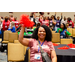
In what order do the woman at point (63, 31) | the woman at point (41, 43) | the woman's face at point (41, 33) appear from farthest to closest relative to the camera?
the woman at point (63, 31) → the woman's face at point (41, 33) → the woman at point (41, 43)

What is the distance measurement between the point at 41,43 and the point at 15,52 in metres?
1.20

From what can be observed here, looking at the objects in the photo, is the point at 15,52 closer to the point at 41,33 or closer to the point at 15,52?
the point at 15,52

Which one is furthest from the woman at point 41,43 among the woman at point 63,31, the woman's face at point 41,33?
the woman at point 63,31

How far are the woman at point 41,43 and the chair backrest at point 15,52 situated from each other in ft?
3.66

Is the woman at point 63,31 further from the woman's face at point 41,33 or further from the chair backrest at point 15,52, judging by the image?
the woman's face at point 41,33

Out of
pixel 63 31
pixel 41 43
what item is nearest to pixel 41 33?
pixel 41 43

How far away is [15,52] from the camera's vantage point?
347 centimetres

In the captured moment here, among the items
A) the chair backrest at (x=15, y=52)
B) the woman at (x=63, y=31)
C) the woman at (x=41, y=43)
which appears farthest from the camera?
the woman at (x=63, y=31)

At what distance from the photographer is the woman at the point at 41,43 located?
2.30m
